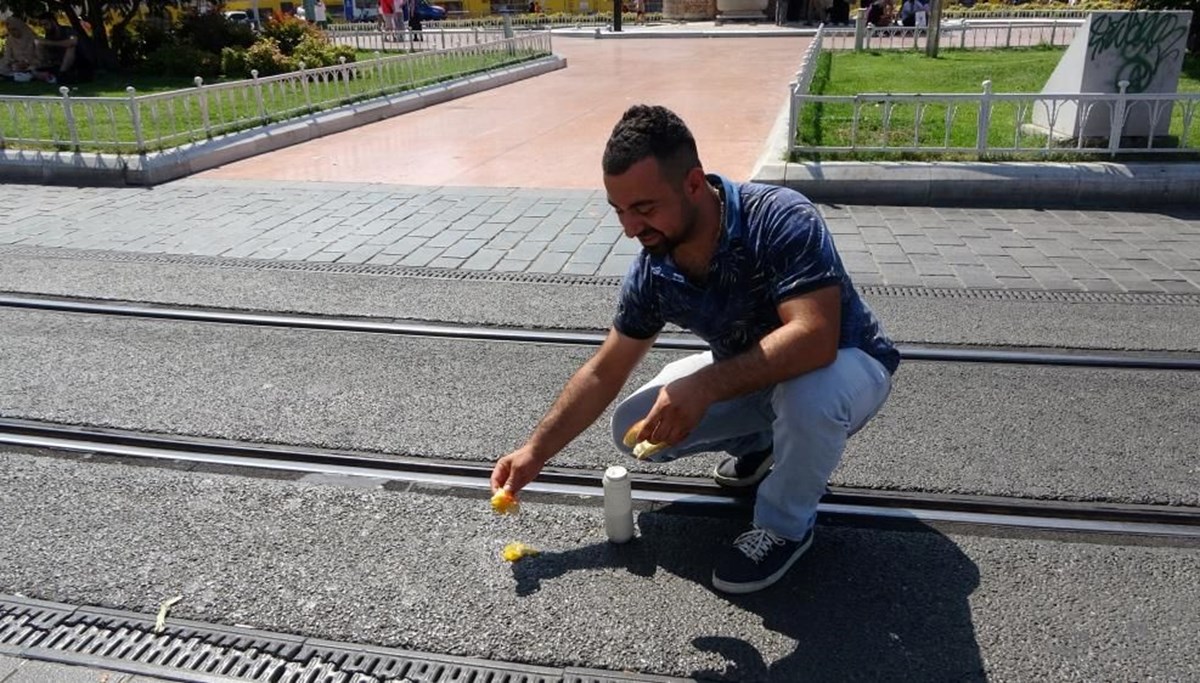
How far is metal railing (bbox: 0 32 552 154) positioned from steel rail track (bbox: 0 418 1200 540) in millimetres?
6534

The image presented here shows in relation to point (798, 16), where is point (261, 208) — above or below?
below

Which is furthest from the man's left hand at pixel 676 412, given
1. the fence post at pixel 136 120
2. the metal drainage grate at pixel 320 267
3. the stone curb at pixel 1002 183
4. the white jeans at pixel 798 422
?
the fence post at pixel 136 120

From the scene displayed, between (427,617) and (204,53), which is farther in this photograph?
(204,53)

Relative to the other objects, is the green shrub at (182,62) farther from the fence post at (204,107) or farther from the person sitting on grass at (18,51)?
the fence post at (204,107)

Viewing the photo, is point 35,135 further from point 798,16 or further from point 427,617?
point 798,16

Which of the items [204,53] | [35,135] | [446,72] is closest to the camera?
[35,135]

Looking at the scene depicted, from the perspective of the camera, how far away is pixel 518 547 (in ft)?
9.41

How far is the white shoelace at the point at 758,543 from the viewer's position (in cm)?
267

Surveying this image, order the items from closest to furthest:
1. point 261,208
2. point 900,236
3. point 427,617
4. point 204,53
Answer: point 427,617 < point 900,236 < point 261,208 < point 204,53

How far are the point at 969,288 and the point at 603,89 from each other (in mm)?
12040

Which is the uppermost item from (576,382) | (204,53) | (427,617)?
(204,53)

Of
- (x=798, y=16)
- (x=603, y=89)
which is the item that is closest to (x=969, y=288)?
(x=603, y=89)

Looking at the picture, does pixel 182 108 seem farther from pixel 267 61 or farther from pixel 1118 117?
pixel 1118 117

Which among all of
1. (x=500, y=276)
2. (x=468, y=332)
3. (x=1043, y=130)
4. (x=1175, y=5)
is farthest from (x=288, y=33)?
(x=1175, y=5)
